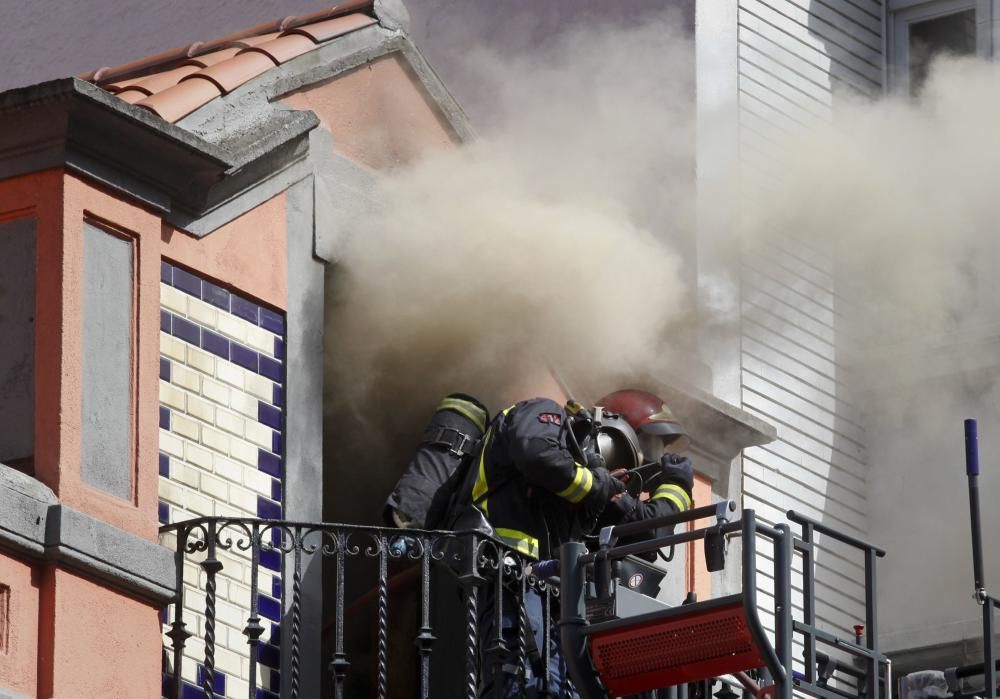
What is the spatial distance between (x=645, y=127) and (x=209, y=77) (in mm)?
4251

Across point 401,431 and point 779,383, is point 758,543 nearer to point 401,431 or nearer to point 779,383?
A: point 779,383

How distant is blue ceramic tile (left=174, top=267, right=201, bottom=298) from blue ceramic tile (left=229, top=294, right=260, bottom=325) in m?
0.22

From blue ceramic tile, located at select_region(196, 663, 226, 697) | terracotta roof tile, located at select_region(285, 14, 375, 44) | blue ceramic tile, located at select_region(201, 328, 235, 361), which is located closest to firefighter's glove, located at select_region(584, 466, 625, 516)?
blue ceramic tile, located at select_region(201, 328, 235, 361)

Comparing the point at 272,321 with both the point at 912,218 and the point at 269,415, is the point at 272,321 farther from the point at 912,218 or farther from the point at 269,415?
the point at 912,218

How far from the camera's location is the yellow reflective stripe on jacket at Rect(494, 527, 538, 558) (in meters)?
11.2

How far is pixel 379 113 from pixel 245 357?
1.83 meters

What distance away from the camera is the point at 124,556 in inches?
381

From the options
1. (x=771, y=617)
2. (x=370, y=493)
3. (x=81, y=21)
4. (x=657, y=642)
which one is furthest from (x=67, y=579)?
(x=81, y=21)

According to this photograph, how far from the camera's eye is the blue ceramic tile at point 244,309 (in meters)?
11.0

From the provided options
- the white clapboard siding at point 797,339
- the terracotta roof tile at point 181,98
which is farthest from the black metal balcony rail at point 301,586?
the white clapboard siding at point 797,339

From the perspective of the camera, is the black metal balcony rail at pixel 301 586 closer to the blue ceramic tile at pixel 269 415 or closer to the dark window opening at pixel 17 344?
the blue ceramic tile at pixel 269 415

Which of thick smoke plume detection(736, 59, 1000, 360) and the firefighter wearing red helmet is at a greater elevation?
thick smoke plume detection(736, 59, 1000, 360)

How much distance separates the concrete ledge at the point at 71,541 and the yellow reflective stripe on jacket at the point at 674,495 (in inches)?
120

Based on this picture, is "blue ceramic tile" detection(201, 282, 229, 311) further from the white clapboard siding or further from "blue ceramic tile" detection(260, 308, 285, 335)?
the white clapboard siding
